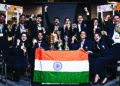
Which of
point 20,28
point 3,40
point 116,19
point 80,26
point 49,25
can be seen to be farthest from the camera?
point 49,25

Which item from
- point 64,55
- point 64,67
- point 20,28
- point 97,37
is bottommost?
point 64,67

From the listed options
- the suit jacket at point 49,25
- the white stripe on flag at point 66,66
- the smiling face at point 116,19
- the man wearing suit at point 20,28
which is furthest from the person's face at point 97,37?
the man wearing suit at point 20,28

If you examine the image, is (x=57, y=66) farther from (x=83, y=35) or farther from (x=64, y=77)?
(x=83, y=35)

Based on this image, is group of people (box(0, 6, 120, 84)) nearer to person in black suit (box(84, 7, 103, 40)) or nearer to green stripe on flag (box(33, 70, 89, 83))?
person in black suit (box(84, 7, 103, 40))

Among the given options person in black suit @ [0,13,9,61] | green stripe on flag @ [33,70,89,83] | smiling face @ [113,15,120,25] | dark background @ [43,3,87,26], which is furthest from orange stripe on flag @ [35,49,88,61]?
dark background @ [43,3,87,26]

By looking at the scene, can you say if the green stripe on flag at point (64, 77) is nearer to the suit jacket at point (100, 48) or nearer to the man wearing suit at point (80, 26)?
the suit jacket at point (100, 48)

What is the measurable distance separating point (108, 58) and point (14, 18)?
5.01m

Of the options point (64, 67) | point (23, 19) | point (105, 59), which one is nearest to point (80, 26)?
point (105, 59)

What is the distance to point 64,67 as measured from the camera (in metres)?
7.98

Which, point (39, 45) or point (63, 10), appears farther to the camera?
point (63, 10)

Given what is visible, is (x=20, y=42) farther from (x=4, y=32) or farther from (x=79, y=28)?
(x=79, y=28)

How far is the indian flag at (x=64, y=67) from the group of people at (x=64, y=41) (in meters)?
0.46

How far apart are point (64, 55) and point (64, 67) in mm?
318

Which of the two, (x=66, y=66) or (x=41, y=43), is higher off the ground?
(x=41, y=43)
